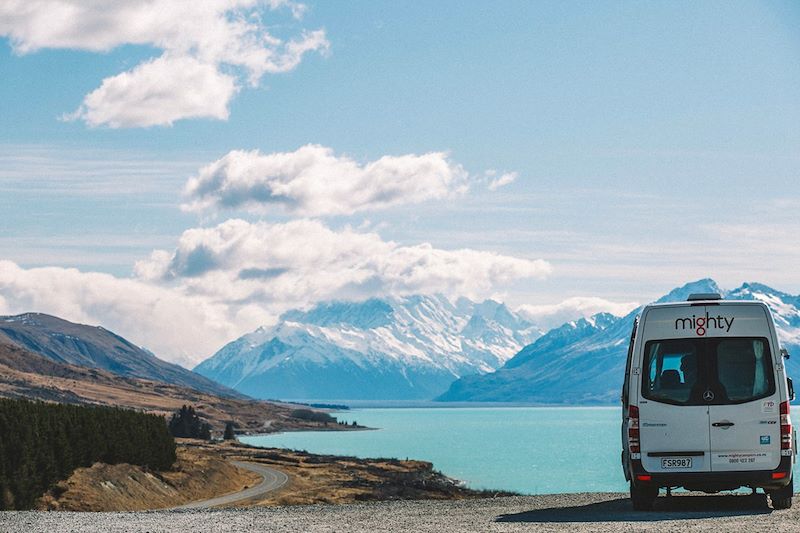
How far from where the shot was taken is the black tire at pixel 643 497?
25031 mm

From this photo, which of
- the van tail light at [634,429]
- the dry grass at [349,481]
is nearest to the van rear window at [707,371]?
the van tail light at [634,429]

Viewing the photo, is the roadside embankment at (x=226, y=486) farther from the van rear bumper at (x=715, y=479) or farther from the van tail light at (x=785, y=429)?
the van tail light at (x=785, y=429)

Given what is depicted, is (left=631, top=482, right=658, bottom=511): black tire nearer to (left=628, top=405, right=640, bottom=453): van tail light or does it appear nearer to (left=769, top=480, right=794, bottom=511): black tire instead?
(left=628, top=405, right=640, bottom=453): van tail light

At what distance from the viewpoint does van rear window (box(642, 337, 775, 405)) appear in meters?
24.4

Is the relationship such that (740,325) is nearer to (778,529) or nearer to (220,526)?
(778,529)

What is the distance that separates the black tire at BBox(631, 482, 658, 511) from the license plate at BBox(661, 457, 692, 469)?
78 centimetres

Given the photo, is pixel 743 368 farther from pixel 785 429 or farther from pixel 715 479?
pixel 715 479

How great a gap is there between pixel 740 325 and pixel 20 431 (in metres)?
52.6

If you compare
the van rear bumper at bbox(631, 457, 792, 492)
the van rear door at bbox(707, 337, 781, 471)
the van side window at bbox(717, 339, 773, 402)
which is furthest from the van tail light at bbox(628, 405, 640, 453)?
the van side window at bbox(717, 339, 773, 402)

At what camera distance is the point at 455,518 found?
2434 cm

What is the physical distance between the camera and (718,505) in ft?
86.7

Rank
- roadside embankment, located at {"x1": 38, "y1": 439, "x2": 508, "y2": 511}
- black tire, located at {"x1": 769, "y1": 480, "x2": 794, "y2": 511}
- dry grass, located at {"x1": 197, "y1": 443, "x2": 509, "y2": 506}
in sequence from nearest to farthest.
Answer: black tire, located at {"x1": 769, "y1": 480, "x2": 794, "y2": 511} < roadside embankment, located at {"x1": 38, "y1": 439, "x2": 508, "y2": 511} < dry grass, located at {"x1": 197, "y1": 443, "x2": 509, "y2": 506}

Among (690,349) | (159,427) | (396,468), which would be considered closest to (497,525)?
(690,349)

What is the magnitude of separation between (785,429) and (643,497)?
11.7 ft
